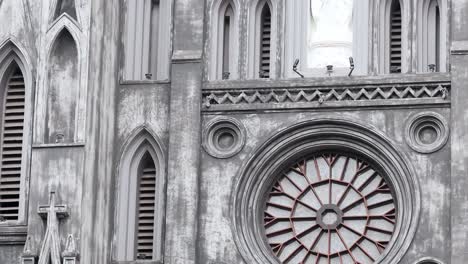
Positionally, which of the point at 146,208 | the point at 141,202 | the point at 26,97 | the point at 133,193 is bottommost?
the point at 146,208

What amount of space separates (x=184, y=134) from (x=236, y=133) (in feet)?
3.63

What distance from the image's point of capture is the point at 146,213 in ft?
133

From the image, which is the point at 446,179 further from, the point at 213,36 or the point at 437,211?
the point at 213,36

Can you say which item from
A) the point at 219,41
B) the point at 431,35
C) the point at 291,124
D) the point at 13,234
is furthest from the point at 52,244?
the point at 431,35

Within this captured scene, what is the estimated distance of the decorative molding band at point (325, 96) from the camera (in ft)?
129

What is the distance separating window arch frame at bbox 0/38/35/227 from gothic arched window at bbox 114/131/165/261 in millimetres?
2034

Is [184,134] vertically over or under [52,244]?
over

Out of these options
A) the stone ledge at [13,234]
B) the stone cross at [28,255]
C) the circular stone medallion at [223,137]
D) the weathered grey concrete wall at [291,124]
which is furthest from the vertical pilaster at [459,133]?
the stone ledge at [13,234]

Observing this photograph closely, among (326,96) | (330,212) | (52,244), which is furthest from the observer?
(326,96)

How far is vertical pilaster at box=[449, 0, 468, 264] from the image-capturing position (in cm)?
3806

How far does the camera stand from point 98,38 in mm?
40312

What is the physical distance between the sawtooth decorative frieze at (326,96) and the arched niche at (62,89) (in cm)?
284

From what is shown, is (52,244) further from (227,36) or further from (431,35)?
(431,35)

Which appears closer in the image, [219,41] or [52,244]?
[52,244]
